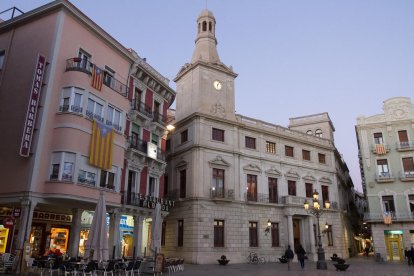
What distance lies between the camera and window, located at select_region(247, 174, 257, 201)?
108 ft

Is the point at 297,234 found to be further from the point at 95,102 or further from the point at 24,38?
the point at 24,38

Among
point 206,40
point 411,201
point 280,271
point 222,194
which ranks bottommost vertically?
point 280,271

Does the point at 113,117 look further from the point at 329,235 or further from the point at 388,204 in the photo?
the point at 388,204

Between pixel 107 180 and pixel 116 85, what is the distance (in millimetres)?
6484

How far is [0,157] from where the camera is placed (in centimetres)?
1900

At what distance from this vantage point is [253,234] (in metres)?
32.3

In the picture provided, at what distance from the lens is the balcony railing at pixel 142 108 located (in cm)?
2529

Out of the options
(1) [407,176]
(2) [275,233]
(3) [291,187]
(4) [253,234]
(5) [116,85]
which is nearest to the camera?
(5) [116,85]

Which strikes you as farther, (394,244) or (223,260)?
(394,244)

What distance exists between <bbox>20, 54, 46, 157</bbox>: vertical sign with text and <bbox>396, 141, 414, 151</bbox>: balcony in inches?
1447

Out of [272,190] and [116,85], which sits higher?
[116,85]

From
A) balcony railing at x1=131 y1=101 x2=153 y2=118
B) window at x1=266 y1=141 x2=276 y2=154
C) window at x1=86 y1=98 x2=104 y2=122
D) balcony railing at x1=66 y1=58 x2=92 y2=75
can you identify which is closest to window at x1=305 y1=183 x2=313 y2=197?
window at x1=266 y1=141 x2=276 y2=154

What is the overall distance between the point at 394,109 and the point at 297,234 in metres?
18.9

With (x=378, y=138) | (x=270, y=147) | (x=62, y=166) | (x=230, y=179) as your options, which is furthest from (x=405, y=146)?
(x=62, y=166)
